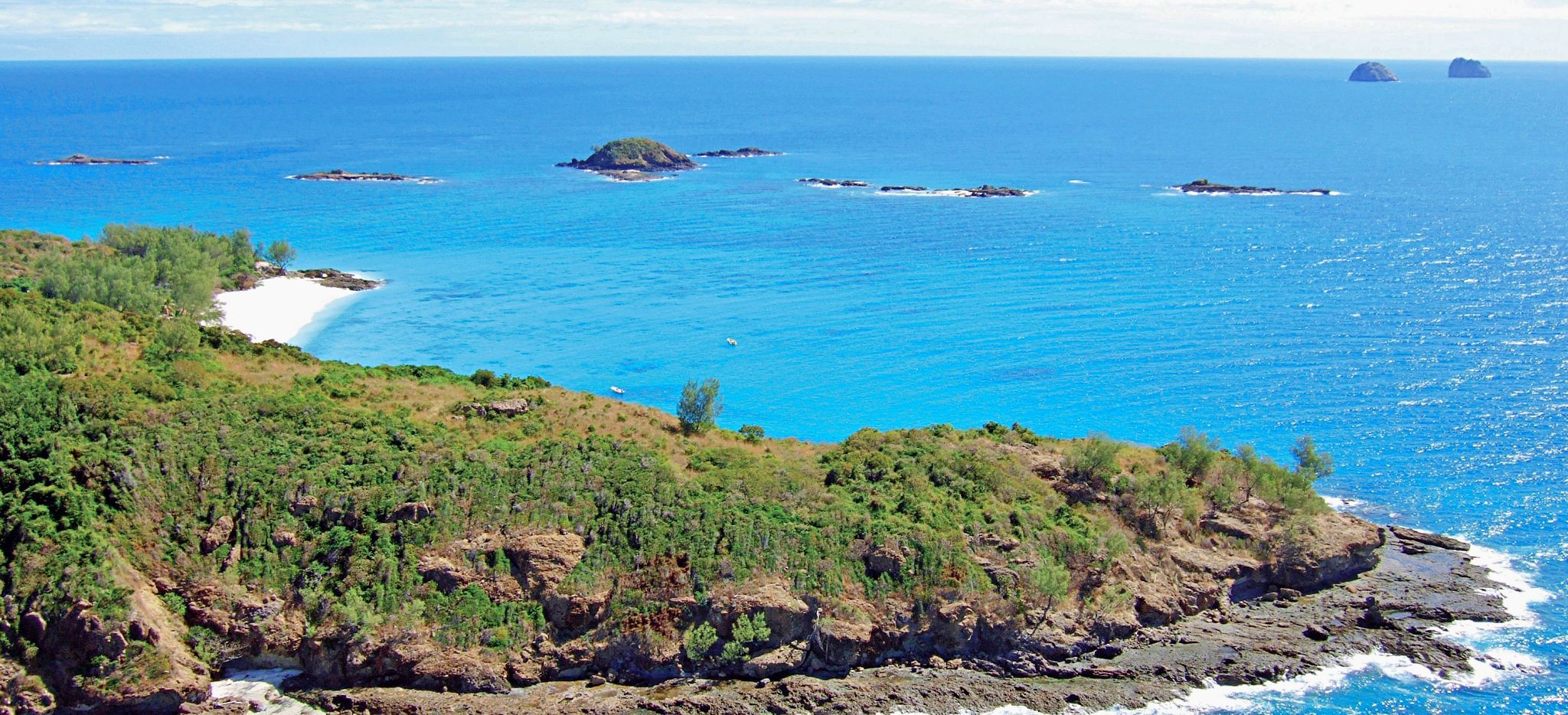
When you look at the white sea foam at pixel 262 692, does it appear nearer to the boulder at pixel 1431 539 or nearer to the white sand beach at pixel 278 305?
Answer: the white sand beach at pixel 278 305

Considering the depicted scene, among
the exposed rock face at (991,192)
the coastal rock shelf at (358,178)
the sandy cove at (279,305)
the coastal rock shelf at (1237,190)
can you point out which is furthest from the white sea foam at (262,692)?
the coastal rock shelf at (1237,190)

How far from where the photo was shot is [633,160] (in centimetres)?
16038

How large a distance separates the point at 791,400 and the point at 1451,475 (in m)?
36.6

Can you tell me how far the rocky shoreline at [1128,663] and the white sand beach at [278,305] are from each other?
47517 mm

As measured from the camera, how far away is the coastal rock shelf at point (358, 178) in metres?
148

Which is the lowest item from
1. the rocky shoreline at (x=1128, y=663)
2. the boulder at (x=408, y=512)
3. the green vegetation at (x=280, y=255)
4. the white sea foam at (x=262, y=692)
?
the white sea foam at (x=262, y=692)

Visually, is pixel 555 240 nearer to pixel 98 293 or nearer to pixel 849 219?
pixel 849 219

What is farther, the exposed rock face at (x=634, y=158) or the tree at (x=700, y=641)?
the exposed rock face at (x=634, y=158)

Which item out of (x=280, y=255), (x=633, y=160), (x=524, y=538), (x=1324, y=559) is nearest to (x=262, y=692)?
(x=524, y=538)

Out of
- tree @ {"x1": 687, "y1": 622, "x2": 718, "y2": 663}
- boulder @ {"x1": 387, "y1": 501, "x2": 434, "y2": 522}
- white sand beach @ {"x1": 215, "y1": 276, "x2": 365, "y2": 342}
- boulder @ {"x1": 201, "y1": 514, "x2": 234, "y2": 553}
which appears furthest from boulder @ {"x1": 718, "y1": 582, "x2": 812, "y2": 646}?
white sand beach @ {"x1": 215, "y1": 276, "x2": 365, "y2": 342}

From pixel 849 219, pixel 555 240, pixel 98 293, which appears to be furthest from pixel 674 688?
pixel 849 219

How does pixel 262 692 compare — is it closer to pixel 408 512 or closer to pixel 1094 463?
pixel 408 512

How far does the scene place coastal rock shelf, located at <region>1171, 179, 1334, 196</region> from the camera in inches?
5433

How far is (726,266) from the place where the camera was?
102 meters
